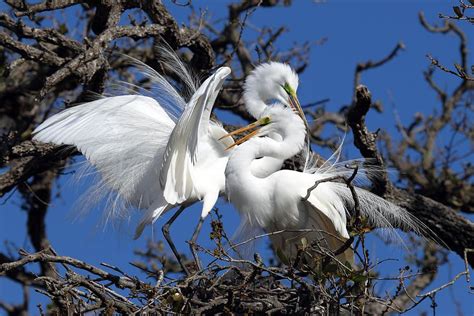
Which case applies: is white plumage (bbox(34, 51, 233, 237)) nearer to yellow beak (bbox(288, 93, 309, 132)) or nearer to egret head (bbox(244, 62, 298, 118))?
egret head (bbox(244, 62, 298, 118))

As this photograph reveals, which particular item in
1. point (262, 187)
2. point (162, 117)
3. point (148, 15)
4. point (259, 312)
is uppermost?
point (148, 15)

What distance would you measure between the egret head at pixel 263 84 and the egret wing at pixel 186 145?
0.46m

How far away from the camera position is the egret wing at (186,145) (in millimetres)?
4031

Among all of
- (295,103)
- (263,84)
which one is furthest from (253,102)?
(295,103)

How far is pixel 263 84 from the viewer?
489cm

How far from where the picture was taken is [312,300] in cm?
354

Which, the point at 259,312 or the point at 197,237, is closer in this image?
the point at 259,312

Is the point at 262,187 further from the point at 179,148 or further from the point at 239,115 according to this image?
the point at 239,115

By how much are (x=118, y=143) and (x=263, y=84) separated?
854 mm

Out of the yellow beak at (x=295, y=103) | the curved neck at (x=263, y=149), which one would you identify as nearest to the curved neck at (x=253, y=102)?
the yellow beak at (x=295, y=103)

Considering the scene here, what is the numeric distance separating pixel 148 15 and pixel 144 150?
88 cm

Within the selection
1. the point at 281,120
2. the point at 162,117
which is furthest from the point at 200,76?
the point at 281,120

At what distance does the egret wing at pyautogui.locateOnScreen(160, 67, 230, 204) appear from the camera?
403cm

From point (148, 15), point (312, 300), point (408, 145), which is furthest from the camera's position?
point (408, 145)
